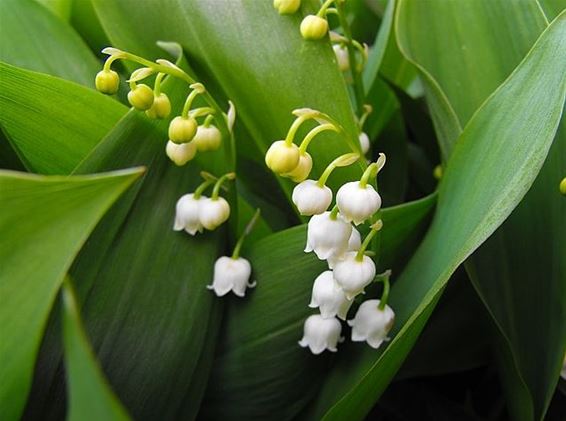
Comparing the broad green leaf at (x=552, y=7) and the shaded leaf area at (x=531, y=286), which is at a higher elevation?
the broad green leaf at (x=552, y=7)

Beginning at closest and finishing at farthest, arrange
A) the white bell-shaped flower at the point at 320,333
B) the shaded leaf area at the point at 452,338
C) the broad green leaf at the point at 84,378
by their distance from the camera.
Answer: the broad green leaf at the point at 84,378, the white bell-shaped flower at the point at 320,333, the shaded leaf area at the point at 452,338

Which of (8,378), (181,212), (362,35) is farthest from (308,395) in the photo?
(362,35)

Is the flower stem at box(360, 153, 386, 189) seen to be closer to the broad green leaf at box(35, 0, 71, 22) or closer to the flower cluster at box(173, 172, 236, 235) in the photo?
the flower cluster at box(173, 172, 236, 235)

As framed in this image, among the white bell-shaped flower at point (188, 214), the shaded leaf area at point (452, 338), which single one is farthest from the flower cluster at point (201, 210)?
the shaded leaf area at point (452, 338)

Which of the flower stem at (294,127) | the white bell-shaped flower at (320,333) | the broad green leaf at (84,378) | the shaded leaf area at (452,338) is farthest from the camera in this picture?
the shaded leaf area at (452,338)

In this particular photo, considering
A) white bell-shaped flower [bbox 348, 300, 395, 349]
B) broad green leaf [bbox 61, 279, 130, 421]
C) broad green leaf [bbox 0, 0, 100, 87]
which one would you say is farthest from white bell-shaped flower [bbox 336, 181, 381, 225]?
broad green leaf [bbox 0, 0, 100, 87]

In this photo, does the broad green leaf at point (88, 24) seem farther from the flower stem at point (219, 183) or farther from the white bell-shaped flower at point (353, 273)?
the white bell-shaped flower at point (353, 273)

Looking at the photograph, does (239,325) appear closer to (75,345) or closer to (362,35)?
(75,345)
